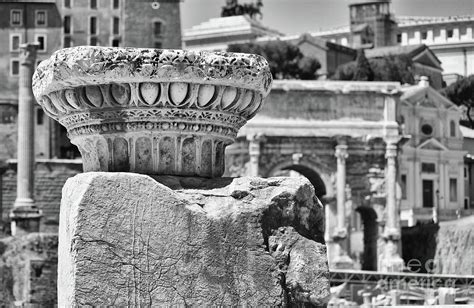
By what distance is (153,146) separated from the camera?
356 centimetres

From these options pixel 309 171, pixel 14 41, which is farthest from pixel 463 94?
pixel 309 171

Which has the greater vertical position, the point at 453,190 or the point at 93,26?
the point at 93,26

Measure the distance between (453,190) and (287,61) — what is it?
1694 cm

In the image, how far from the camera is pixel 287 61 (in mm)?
73562

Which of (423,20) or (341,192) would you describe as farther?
(423,20)

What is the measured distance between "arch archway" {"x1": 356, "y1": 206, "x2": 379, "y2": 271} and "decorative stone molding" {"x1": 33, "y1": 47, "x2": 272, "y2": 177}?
37.8 meters

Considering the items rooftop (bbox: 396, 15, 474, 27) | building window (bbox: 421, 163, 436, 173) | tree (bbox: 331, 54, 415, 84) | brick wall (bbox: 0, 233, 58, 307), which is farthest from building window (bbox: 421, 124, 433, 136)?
rooftop (bbox: 396, 15, 474, 27)

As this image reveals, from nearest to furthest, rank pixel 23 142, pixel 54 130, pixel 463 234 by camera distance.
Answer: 1. pixel 463 234
2. pixel 23 142
3. pixel 54 130

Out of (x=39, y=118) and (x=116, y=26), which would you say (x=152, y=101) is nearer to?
(x=39, y=118)

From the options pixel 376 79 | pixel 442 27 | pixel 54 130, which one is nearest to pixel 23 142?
pixel 54 130

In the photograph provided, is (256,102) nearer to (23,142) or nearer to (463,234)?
(463,234)

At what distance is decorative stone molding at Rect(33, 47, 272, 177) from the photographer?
3.44 m

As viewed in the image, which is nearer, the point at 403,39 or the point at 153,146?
the point at 153,146

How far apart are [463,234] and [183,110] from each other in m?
37.7
